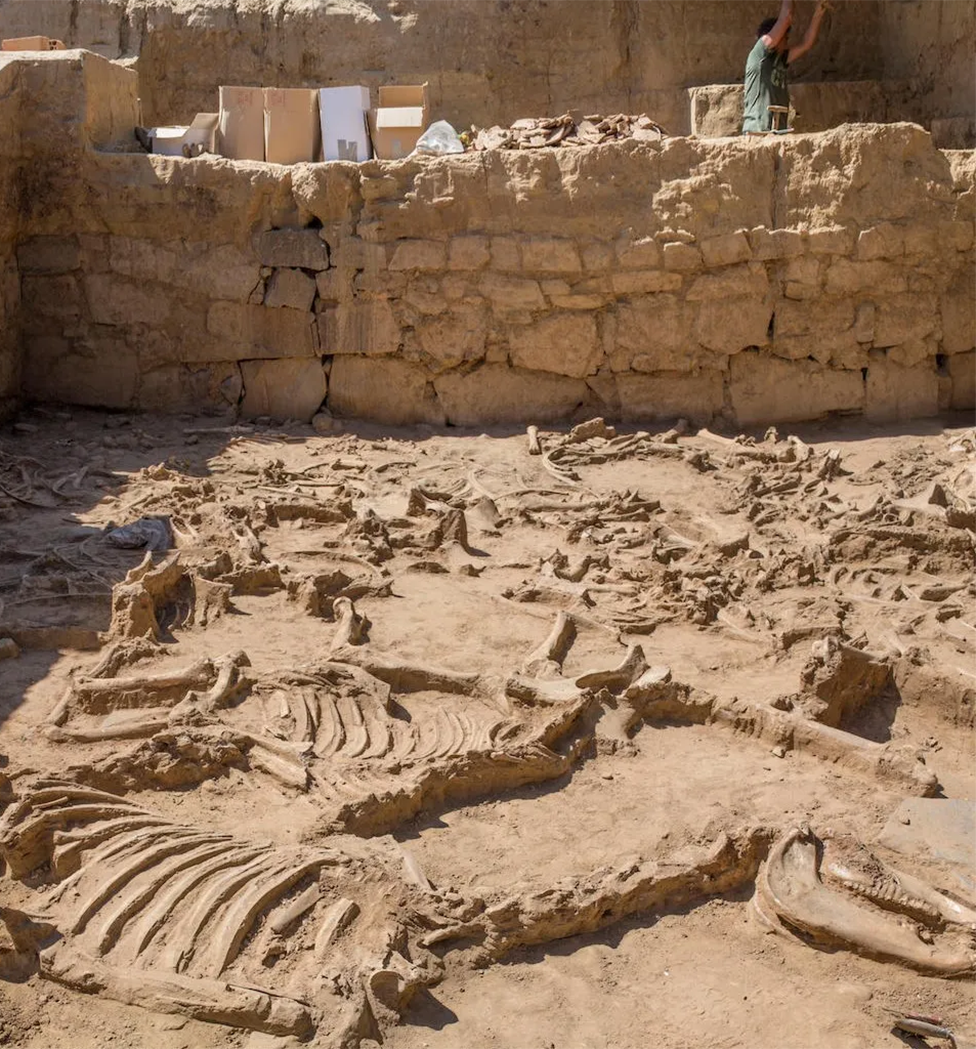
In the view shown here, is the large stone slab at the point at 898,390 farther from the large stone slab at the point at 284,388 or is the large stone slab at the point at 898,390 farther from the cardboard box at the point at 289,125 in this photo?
the cardboard box at the point at 289,125

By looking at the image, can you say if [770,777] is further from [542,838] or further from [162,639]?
[162,639]

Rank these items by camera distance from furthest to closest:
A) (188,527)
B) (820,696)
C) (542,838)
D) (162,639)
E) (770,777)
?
(188,527)
(162,639)
(820,696)
(770,777)
(542,838)

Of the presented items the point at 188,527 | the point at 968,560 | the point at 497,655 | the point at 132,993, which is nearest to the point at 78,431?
the point at 188,527

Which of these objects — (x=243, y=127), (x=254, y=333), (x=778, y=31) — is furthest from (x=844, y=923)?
(x=778, y=31)

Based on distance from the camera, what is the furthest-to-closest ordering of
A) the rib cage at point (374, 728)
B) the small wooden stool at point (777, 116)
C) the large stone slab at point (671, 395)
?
the small wooden stool at point (777, 116)
the large stone slab at point (671, 395)
the rib cage at point (374, 728)

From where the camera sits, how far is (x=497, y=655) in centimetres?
542

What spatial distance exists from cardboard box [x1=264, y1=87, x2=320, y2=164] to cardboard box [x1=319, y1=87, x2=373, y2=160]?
0.35 feet

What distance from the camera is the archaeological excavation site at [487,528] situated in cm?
337

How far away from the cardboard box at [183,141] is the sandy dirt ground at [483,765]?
10.9 ft

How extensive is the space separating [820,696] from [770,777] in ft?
1.98

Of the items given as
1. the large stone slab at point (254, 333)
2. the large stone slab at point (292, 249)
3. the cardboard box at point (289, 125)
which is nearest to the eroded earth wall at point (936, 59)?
the cardboard box at point (289, 125)

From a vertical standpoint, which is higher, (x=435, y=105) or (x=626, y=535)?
(x=435, y=105)

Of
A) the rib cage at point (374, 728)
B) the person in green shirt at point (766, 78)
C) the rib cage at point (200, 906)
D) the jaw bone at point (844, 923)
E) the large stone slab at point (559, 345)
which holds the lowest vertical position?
the jaw bone at point (844, 923)

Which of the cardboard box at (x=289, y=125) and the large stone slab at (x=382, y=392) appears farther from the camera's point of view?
the cardboard box at (x=289, y=125)
